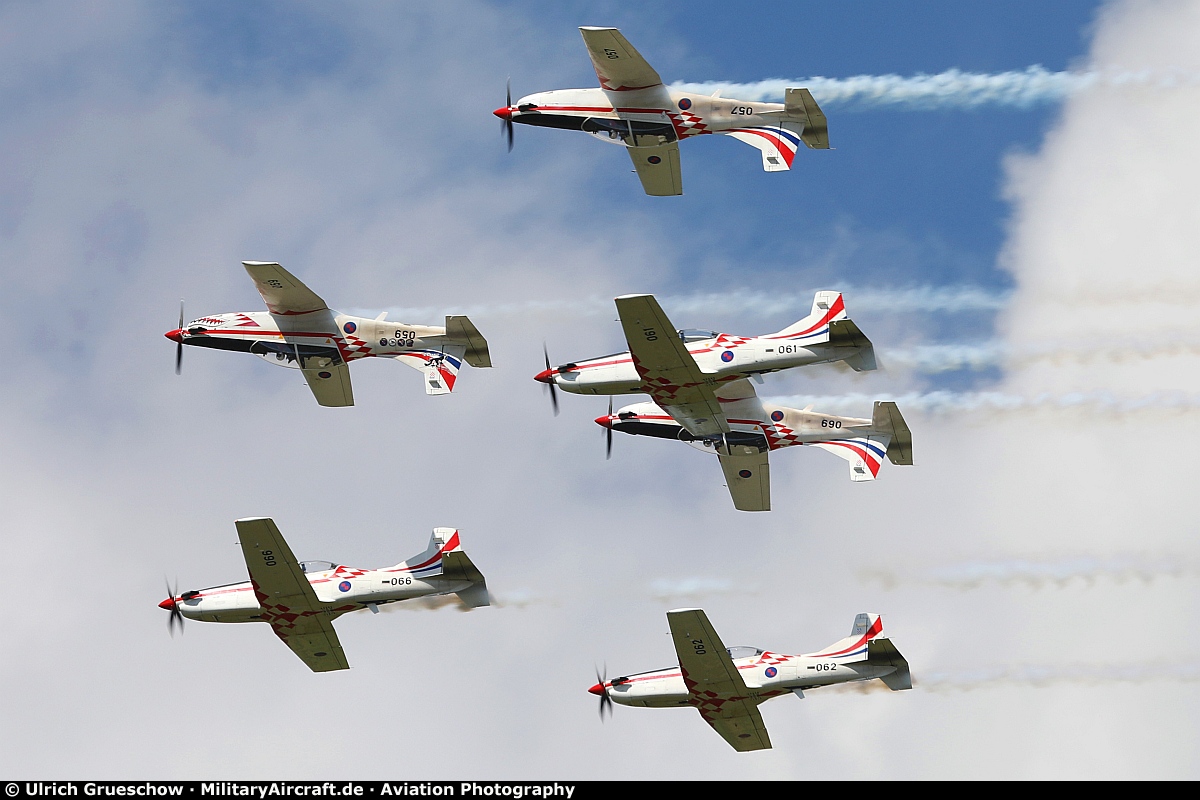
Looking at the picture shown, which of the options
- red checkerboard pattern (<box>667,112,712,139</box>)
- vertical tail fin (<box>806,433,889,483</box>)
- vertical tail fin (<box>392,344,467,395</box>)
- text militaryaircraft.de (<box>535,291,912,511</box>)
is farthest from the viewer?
vertical tail fin (<box>392,344,467,395</box>)

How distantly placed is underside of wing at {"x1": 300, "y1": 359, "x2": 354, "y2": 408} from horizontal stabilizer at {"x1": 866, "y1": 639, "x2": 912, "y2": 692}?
21.8m

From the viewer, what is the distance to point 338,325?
86750 mm

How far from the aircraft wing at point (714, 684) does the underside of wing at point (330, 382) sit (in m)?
16.0

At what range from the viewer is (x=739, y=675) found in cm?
8306

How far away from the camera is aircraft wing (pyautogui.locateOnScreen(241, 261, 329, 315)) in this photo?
85.4 m

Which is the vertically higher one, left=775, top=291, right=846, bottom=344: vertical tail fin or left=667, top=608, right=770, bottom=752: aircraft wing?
left=775, top=291, right=846, bottom=344: vertical tail fin

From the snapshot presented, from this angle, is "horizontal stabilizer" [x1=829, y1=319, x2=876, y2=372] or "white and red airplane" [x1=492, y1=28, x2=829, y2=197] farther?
"white and red airplane" [x1=492, y1=28, x2=829, y2=197]

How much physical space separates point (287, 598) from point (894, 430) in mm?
23005

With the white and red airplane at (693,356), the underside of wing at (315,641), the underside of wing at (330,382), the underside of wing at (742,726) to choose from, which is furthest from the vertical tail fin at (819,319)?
the underside of wing at (315,641)

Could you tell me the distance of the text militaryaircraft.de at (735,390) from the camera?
264 feet

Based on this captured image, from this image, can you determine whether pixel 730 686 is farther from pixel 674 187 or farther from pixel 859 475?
pixel 674 187

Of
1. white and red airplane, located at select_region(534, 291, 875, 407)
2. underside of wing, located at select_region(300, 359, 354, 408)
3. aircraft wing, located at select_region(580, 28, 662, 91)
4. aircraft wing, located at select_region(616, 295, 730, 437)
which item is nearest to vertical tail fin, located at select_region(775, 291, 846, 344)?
white and red airplane, located at select_region(534, 291, 875, 407)

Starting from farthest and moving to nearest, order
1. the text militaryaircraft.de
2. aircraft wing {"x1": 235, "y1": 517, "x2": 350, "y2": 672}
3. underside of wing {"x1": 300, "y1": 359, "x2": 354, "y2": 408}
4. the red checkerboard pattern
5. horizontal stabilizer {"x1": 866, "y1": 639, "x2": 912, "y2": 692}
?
1. underside of wing {"x1": 300, "y1": 359, "x2": 354, "y2": 408}
2. the red checkerboard pattern
3. horizontal stabilizer {"x1": 866, "y1": 639, "x2": 912, "y2": 692}
4. aircraft wing {"x1": 235, "y1": 517, "x2": 350, "y2": 672}
5. the text militaryaircraft.de

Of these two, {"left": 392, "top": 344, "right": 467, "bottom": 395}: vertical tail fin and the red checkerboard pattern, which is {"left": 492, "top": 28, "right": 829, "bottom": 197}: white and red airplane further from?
{"left": 392, "top": 344, "right": 467, "bottom": 395}: vertical tail fin
